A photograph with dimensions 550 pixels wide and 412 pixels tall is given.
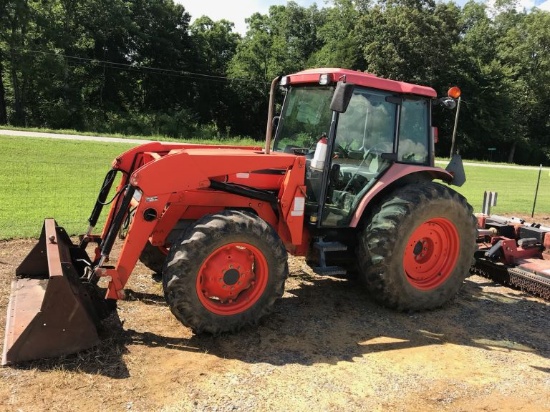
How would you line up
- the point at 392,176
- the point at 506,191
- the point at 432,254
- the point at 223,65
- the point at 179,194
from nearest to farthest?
the point at 179,194
the point at 392,176
the point at 432,254
the point at 506,191
the point at 223,65

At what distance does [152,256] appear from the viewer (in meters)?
5.40

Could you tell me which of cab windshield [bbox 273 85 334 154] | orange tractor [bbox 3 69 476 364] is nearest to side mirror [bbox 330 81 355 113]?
orange tractor [bbox 3 69 476 364]

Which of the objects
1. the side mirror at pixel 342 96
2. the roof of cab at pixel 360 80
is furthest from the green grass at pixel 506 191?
the side mirror at pixel 342 96

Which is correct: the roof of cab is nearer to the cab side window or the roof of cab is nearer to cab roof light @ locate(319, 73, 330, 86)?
cab roof light @ locate(319, 73, 330, 86)

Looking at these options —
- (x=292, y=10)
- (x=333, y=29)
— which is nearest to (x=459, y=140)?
(x=333, y=29)

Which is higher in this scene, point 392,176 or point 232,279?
point 392,176

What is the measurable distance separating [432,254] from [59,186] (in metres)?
8.86

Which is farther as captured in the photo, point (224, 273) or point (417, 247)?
point (417, 247)

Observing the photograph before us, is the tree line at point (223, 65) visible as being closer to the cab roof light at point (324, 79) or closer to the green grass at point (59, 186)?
the green grass at point (59, 186)

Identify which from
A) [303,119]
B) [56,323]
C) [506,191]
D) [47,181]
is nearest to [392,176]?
[303,119]

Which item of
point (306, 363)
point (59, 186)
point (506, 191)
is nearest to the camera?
point (306, 363)

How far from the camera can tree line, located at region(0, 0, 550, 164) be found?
33219mm

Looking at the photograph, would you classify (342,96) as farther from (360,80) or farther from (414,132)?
(414,132)

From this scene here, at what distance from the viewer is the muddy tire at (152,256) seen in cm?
536
